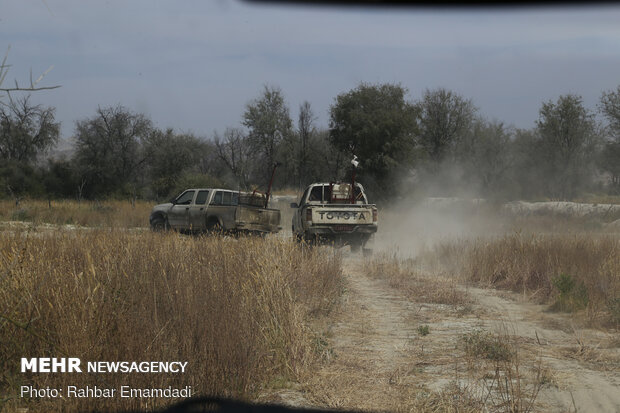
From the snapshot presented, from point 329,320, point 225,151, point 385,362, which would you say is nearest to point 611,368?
point 385,362

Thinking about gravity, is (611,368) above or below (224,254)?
below

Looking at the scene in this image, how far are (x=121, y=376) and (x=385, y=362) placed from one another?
2874 mm

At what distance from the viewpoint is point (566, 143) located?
43.7 meters

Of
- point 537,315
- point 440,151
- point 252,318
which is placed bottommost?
point 537,315

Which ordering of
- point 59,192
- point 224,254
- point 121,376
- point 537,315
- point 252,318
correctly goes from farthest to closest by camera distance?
1. point 59,192
2. point 537,315
3. point 224,254
4. point 252,318
5. point 121,376

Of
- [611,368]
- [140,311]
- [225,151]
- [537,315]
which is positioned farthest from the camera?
[225,151]

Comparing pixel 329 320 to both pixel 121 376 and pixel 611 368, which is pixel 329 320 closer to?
pixel 611 368

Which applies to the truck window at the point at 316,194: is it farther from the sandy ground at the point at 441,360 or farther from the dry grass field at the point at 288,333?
the sandy ground at the point at 441,360

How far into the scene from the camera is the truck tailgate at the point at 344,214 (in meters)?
15.9

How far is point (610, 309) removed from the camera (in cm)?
824

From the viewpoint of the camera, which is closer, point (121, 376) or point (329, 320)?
point (121, 376)

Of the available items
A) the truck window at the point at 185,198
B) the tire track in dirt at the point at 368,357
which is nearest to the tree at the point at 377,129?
the truck window at the point at 185,198

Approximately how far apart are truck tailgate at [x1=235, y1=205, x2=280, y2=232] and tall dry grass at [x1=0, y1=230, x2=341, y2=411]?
1007 cm

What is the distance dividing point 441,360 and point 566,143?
138 feet
